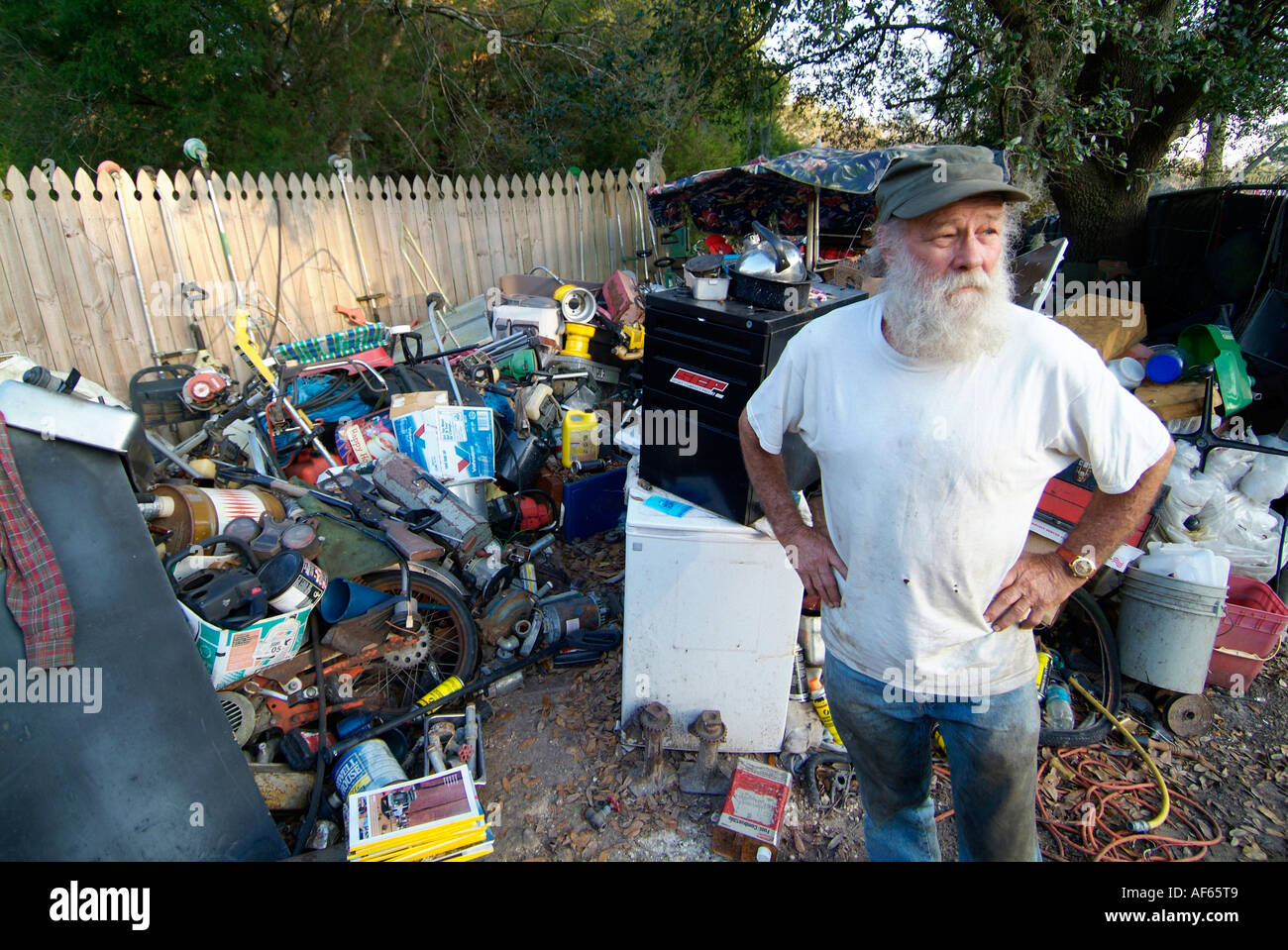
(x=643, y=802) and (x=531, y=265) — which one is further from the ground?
(x=531, y=265)

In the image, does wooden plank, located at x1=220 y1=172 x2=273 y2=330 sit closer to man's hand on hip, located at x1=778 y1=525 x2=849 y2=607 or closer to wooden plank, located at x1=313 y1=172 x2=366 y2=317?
wooden plank, located at x1=313 y1=172 x2=366 y2=317

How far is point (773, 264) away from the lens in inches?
104

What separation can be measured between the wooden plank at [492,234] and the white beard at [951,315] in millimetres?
7315

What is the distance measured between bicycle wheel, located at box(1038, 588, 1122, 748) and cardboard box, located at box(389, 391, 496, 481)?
3.47m

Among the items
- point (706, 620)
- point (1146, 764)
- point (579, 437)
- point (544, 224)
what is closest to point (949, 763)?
point (706, 620)

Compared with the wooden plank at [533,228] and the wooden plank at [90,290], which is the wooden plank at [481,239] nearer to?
the wooden plank at [533,228]

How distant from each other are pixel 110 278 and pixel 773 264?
6397mm

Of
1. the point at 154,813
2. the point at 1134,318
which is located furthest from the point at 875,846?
the point at 1134,318

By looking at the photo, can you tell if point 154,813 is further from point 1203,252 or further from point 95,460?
point 1203,252

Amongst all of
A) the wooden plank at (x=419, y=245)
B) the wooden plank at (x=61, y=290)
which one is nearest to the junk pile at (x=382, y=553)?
the wooden plank at (x=61, y=290)

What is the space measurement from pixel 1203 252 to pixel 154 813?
8.86 metres

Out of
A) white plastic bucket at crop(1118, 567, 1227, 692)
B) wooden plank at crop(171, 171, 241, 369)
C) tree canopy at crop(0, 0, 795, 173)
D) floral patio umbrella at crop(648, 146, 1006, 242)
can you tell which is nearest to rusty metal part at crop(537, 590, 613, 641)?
white plastic bucket at crop(1118, 567, 1227, 692)

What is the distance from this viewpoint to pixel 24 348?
5.78 meters

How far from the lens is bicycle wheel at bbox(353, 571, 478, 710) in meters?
3.38
